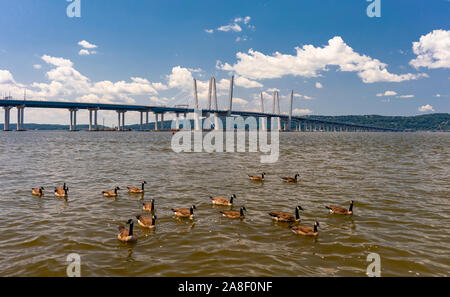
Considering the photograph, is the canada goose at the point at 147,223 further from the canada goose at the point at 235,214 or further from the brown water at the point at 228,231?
the canada goose at the point at 235,214

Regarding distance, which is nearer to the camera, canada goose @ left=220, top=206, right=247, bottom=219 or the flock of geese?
the flock of geese

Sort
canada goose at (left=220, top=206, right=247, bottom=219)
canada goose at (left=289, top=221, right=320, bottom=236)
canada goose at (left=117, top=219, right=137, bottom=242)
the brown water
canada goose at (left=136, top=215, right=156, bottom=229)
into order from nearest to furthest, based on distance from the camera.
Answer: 1. the brown water
2. canada goose at (left=117, top=219, right=137, bottom=242)
3. canada goose at (left=289, top=221, right=320, bottom=236)
4. canada goose at (left=136, top=215, right=156, bottom=229)
5. canada goose at (left=220, top=206, right=247, bottom=219)

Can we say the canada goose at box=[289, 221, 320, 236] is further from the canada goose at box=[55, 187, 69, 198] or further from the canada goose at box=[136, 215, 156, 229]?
the canada goose at box=[55, 187, 69, 198]

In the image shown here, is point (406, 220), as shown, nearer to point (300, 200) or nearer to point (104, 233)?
point (300, 200)

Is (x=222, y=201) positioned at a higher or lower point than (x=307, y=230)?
higher

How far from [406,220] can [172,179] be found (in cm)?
1566

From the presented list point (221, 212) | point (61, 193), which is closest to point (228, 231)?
point (221, 212)

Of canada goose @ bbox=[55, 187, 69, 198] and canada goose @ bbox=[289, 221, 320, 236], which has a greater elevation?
canada goose @ bbox=[55, 187, 69, 198]

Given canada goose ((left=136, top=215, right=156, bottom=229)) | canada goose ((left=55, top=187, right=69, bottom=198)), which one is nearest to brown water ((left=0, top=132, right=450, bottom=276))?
canada goose ((left=136, top=215, right=156, bottom=229))

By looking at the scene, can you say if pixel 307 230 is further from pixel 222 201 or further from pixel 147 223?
pixel 147 223

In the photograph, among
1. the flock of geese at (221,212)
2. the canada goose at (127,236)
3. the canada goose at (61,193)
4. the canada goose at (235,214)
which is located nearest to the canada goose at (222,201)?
the flock of geese at (221,212)

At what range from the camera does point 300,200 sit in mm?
16531

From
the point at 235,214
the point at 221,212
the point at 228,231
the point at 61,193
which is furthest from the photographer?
the point at 61,193
